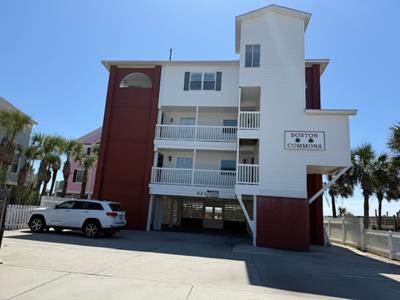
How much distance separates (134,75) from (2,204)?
685 inches

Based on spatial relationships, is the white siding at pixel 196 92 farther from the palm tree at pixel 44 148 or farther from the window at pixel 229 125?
the palm tree at pixel 44 148

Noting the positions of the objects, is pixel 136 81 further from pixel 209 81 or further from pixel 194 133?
pixel 194 133

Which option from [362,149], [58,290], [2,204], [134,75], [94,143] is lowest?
[58,290]

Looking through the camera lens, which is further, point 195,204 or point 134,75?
point 195,204

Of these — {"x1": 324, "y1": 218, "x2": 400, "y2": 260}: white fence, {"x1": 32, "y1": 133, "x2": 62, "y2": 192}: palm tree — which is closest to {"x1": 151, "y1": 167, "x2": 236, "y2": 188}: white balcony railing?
{"x1": 324, "y1": 218, "x2": 400, "y2": 260}: white fence

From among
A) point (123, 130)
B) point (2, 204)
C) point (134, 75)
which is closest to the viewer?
point (2, 204)

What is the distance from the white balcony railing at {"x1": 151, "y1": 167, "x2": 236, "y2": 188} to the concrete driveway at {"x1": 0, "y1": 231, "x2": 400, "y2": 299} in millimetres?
7583

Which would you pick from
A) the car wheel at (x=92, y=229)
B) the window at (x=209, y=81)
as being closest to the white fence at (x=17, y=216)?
the car wheel at (x=92, y=229)

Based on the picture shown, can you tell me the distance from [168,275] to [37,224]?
10391 mm

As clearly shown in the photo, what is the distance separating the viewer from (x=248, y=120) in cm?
1800

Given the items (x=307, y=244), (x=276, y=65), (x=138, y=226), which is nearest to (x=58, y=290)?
(x=307, y=244)

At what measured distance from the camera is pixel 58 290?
19.2 feet

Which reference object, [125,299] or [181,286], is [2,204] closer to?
[125,299]

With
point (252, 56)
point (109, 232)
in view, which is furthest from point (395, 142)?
point (109, 232)
